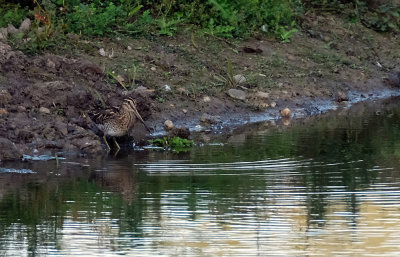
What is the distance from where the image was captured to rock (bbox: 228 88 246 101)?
51.6 ft

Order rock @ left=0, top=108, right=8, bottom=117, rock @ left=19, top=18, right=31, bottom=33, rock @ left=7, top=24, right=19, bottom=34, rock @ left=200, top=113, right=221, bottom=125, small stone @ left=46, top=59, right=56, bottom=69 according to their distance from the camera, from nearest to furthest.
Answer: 1. rock @ left=0, top=108, right=8, bottom=117
2. small stone @ left=46, top=59, right=56, bottom=69
3. rock @ left=200, top=113, right=221, bottom=125
4. rock @ left=7, top=24, right=19, bottom=34
5. rock @ left=19, top=18, right=31, bottom=33

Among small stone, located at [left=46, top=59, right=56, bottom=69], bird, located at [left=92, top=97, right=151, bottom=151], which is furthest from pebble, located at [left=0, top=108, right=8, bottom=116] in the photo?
small stone, located at [left=46, top=59, right=56, bottom=69]

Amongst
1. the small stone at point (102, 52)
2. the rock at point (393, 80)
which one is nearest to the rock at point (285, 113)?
the small stone at point (102, 52)

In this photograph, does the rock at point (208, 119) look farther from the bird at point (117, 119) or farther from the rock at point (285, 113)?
the bird at point (117, 119)

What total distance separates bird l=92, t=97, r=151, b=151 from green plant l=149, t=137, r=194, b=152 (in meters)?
0.40

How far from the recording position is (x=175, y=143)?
41.1ft

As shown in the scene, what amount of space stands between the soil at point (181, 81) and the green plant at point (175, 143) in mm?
252

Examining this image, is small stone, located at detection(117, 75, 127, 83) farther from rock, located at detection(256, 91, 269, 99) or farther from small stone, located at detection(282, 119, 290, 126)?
small stone, located at detection(282, 119, 290, 126)

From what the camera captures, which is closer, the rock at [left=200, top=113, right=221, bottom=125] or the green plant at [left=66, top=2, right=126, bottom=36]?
the rock at [left=200, top=113, right=221, bottom=125]

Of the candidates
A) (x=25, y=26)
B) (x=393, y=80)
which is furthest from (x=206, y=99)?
(x=393, y=80)

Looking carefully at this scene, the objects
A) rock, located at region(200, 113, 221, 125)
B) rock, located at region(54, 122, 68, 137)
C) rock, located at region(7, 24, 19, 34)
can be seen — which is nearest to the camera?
rock, located at region(54, 122, 68, 137)

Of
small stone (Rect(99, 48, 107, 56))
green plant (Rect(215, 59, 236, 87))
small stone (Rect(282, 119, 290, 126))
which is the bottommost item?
small stone (Rect(282, 119, 290, 126))

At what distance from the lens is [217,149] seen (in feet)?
40.9

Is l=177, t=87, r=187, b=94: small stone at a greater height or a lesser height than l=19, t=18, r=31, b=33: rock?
lesser
